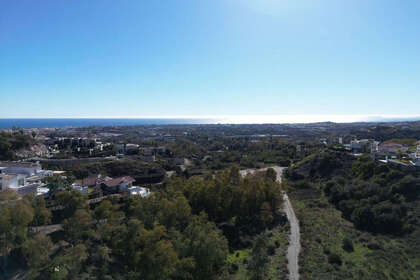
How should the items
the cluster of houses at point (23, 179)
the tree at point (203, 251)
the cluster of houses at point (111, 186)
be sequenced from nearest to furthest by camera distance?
the tree at point (203, 251) → the cluster of houses at point (23, 179) → the cluster of houses at point (111, 186)

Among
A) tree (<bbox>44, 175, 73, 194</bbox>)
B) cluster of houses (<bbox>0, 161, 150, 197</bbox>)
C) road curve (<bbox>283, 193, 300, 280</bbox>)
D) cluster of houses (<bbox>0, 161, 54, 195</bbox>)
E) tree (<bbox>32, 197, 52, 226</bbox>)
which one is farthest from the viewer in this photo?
cluster of houses (<bbox>0, 161, 150, 197</bbox>)

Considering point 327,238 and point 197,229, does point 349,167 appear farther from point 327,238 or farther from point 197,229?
point 197,229

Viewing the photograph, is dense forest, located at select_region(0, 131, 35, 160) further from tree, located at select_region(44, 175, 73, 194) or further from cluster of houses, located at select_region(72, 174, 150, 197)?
tree, located at select_region(44, 175, 73, 194)

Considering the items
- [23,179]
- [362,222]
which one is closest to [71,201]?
[23,179]

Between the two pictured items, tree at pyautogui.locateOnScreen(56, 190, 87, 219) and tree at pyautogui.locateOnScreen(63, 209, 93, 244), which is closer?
tree at pyautogui.locateOnScreen(63, 209, 93, 244)

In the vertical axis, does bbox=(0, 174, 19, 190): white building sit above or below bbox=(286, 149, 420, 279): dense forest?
above

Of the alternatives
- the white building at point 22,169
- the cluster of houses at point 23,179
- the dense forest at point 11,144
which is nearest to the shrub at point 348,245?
the cluster of houses at point 23,179

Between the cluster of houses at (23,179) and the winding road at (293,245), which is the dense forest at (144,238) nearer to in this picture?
the winding road at (293,245)

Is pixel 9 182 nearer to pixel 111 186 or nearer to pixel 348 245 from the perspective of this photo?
pixel 111 186

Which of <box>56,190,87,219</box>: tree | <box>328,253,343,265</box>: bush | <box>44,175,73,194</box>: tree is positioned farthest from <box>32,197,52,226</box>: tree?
<box>328,253,343,265</box>: bush
